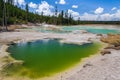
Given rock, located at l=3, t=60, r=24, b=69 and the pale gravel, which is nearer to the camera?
the pale gravel

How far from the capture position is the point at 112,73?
15.1 meters

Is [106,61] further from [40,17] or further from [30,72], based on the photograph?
[40,17]

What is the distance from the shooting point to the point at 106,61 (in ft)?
63.0

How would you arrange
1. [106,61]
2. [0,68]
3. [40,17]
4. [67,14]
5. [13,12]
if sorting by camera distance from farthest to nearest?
[67,14], [40,17], [13,12], [106,61], [0,68]

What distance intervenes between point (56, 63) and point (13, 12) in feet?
235

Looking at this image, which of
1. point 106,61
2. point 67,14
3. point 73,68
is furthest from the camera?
point 67,14

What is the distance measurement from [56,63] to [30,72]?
4.13 metres

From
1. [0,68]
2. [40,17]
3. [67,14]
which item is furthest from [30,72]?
[67,14]

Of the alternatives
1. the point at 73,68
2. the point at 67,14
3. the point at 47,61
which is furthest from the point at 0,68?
the point at 67,14

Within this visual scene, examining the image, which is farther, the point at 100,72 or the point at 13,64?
the point at 13,64

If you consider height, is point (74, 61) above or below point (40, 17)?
below

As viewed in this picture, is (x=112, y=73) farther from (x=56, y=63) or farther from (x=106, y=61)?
(x=56, y=63)

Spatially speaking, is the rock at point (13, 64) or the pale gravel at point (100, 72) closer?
the pale gravel at point (100, 72)

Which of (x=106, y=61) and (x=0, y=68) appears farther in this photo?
(x=106, y=61)
